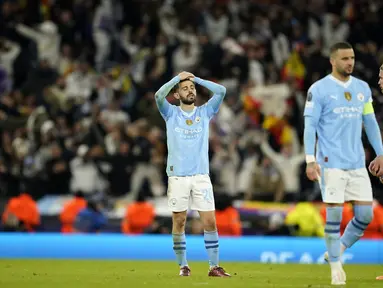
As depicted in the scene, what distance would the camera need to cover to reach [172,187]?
12844 millimetres

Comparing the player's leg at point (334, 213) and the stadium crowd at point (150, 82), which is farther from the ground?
the stadium crowd at point (150, 82)

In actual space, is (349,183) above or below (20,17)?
below

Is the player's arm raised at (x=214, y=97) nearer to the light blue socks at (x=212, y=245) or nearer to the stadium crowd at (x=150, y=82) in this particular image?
the light blue socks at (x=212, y=245)

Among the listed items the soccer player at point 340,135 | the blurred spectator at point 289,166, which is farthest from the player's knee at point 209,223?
the blurred spectator at point 289,166

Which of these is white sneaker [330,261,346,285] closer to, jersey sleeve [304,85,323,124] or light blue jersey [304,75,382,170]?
light blue jersey [304,75,382,170]

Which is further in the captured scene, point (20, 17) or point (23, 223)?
point (20, 17)

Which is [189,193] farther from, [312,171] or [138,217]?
[138,217]

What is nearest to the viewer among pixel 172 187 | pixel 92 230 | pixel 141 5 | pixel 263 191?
pixel 172 187

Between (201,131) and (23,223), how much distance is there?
26.3 ft

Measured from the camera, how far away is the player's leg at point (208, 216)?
12.8 metres

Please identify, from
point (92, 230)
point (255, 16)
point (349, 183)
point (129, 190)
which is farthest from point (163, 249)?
point (255, 16)

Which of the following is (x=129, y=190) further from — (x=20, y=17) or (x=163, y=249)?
(x=20, y=17)

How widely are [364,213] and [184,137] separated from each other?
2.59m

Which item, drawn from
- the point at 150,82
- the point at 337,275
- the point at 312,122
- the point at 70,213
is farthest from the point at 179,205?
the point at 150,82
